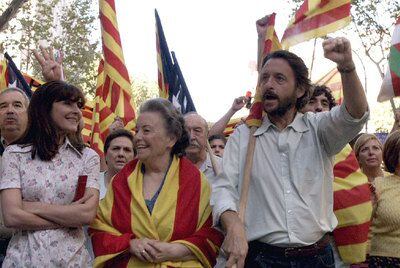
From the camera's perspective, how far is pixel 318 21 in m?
4.14

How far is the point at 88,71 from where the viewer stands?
2533cm

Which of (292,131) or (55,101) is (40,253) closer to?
(55,101)

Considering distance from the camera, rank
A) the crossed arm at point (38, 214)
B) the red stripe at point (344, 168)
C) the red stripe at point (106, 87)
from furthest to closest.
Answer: the red stripe at point (106, 87)
the red stripe at point (344, 168)
the crossed arm at point (38, 214)

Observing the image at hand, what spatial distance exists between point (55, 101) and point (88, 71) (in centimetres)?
2178

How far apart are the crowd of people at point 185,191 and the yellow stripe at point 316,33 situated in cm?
57

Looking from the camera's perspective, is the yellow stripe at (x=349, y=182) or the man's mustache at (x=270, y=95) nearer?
the man's mustache at (x=270, y=95)

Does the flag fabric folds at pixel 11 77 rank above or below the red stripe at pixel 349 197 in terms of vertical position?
above

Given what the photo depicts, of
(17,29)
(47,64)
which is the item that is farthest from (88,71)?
(47,64)

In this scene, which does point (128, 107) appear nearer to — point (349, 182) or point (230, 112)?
point (230, 112)

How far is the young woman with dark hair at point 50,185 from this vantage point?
3664mm

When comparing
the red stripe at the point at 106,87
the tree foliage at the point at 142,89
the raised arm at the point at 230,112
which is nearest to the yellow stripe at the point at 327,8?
the raised arm at the point at 230,112

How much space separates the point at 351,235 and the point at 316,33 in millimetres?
1268

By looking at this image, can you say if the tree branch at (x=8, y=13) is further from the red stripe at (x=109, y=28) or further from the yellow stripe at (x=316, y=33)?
the yellow stripe at (x=316, y=33)

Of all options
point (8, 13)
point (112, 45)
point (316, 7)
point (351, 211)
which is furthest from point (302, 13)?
point (8, 13)
